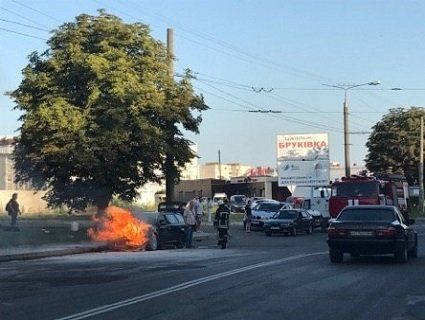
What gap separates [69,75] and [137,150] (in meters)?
4.58

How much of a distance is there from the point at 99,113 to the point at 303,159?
24449mm

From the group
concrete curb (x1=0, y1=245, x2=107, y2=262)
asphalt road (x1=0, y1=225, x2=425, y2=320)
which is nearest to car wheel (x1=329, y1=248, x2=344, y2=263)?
asphalt road (x1=0, y1=225, x2=425, y2=320)

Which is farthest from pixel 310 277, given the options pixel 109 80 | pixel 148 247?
pixel 109 80

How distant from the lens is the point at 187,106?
116ft

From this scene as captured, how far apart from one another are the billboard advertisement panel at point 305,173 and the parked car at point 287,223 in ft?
48.9

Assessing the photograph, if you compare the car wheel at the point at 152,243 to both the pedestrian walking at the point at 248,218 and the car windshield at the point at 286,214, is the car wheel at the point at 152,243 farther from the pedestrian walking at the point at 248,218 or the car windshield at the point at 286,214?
the pedestrian walking at the point at 248,218

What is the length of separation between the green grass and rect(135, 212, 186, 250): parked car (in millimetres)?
4185

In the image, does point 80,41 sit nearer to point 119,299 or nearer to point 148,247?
point 148,247

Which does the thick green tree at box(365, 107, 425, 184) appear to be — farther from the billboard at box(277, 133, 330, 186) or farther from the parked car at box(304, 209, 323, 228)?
the parked car at box(304, 209, 323, 228)

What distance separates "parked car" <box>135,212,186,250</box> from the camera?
Answer: 1015 inches

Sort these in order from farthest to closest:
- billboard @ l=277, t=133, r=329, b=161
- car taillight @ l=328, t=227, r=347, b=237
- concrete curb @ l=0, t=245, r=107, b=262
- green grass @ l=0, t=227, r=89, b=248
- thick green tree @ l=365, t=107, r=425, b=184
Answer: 1. thick green tree @ l=365, t=107, r=425, b=184
2. billboard @ l=277, t=133, r=329, b=161
3. green grass @ l=0, t=227, r=89, b=248
4. concrete curb @ l=0, t=245, r=107, b=262
5. car taillight @ l=328, t=227, r=347, b=237

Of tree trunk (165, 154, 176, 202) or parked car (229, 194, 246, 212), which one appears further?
parked car (229, 194, 246, 212)

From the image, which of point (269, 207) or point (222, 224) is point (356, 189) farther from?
point (222, 224)

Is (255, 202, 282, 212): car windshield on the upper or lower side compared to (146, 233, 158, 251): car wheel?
upper
